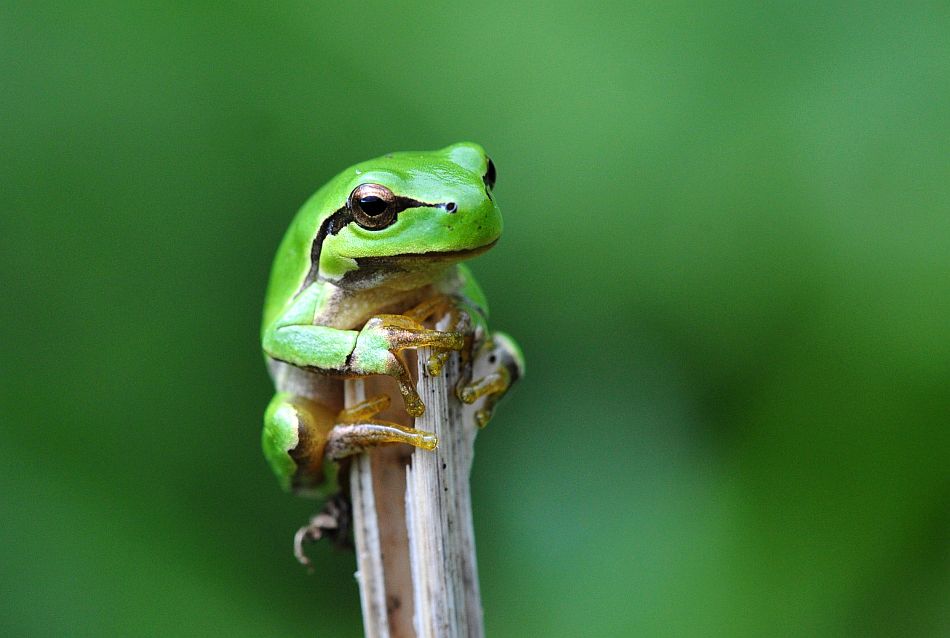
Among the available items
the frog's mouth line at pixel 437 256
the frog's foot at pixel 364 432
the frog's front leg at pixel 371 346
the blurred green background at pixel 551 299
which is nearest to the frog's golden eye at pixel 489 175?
the frog's mouth line at pixel 437 256

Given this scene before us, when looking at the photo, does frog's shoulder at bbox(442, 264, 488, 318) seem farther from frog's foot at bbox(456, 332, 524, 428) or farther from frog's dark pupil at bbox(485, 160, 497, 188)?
frog's dark pupil at bbox(485, 160, 497, 188)

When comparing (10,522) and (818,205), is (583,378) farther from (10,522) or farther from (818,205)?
(10,522)

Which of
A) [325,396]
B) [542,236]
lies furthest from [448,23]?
[325,396]

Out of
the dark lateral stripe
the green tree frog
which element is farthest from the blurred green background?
the dark lateral stripe

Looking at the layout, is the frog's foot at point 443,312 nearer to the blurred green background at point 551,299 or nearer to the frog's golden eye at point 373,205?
the frog's golden eye at point 373,205

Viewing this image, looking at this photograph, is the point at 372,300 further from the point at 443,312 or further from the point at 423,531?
the point at 423,531

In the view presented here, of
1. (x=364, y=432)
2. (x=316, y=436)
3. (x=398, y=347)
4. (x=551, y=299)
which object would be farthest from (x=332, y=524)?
(x=551, y=299)
